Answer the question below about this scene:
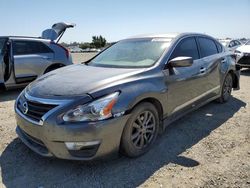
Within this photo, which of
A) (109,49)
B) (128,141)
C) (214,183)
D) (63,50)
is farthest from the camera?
(63,50)

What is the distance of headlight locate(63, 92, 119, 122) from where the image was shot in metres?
3.05

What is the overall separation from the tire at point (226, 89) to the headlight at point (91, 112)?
3.59m

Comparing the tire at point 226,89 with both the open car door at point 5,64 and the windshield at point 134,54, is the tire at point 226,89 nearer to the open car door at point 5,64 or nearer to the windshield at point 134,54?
the windshield at point 134,54

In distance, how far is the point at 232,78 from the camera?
6449mm

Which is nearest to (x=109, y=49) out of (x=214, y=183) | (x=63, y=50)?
(x=214, y=183)

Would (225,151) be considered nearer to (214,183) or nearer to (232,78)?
(214,183)

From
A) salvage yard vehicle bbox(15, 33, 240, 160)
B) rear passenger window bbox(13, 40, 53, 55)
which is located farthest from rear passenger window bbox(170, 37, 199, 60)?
rear passenger window bbox(13, 40, 53, 55)

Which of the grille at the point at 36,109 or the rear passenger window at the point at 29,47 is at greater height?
the rear passenger window at the point at 29,47

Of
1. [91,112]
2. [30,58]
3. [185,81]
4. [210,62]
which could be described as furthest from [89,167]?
[30,58]

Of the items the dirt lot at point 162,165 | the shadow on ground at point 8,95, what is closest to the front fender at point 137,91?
the dirt lot at point 162,165

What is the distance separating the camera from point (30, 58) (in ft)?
24.6

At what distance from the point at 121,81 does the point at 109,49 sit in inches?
70.0

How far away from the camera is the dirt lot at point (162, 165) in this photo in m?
3.12

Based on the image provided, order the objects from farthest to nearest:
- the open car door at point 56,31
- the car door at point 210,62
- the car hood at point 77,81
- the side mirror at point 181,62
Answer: the open car door at point 56,31, the car door at point 210,62, the side mirror at point 181,62, the car hood at point 77,81
